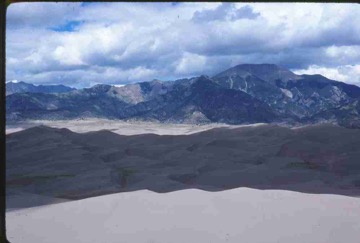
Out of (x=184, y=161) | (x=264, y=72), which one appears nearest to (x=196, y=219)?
(x=184, y=161)

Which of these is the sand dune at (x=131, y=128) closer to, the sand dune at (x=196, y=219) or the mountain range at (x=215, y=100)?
the sand dune at (x=196, y=219)

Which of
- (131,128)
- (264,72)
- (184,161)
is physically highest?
(264,72)

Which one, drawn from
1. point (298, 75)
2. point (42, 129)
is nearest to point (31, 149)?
point (42, 129)

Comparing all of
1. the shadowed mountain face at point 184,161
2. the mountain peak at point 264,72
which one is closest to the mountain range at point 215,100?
the mountain peak at point 264,72

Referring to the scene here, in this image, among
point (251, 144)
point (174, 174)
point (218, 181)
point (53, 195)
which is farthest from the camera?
point (251, 144)

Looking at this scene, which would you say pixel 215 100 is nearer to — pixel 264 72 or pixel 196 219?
pixel 264 72

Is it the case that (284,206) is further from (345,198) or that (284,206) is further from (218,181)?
(218,181)

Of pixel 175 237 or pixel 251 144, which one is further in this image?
pixel 251 144
